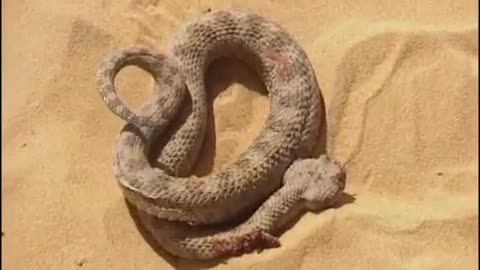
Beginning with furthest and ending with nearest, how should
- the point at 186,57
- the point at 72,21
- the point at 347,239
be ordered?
the point at 72,21, the point at 186,57, the point at 347,239

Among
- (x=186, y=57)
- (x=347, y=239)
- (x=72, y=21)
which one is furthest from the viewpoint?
(x=72, y=21)

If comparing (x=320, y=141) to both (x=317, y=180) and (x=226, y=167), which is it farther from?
(x=226, y=167)

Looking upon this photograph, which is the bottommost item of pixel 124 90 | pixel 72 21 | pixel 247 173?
pixel 247 173

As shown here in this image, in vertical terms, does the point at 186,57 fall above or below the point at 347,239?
above

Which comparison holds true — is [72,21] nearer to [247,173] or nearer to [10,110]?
[10,110]

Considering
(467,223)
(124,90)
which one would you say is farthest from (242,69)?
(467,223)
